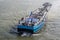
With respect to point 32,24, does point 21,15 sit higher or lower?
higher

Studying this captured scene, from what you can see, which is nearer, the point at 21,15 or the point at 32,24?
the point at 32,24

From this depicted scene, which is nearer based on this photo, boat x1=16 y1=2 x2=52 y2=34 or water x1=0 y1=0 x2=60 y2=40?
boat x1=16 y1=2 x2=52 y2=34

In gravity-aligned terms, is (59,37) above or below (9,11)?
below

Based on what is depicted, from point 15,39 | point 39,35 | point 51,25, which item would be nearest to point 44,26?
point 51,25

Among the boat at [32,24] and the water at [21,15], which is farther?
the water at [21,15]

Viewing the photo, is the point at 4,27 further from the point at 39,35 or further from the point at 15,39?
the point at 39,35

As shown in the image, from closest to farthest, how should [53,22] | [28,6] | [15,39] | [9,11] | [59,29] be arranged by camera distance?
[15,39] → [59,29] → [53,22] → [9,11] → [28,6]

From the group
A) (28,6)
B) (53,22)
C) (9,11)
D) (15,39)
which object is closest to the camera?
(15,39)

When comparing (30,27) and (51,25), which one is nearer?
(30,27)
